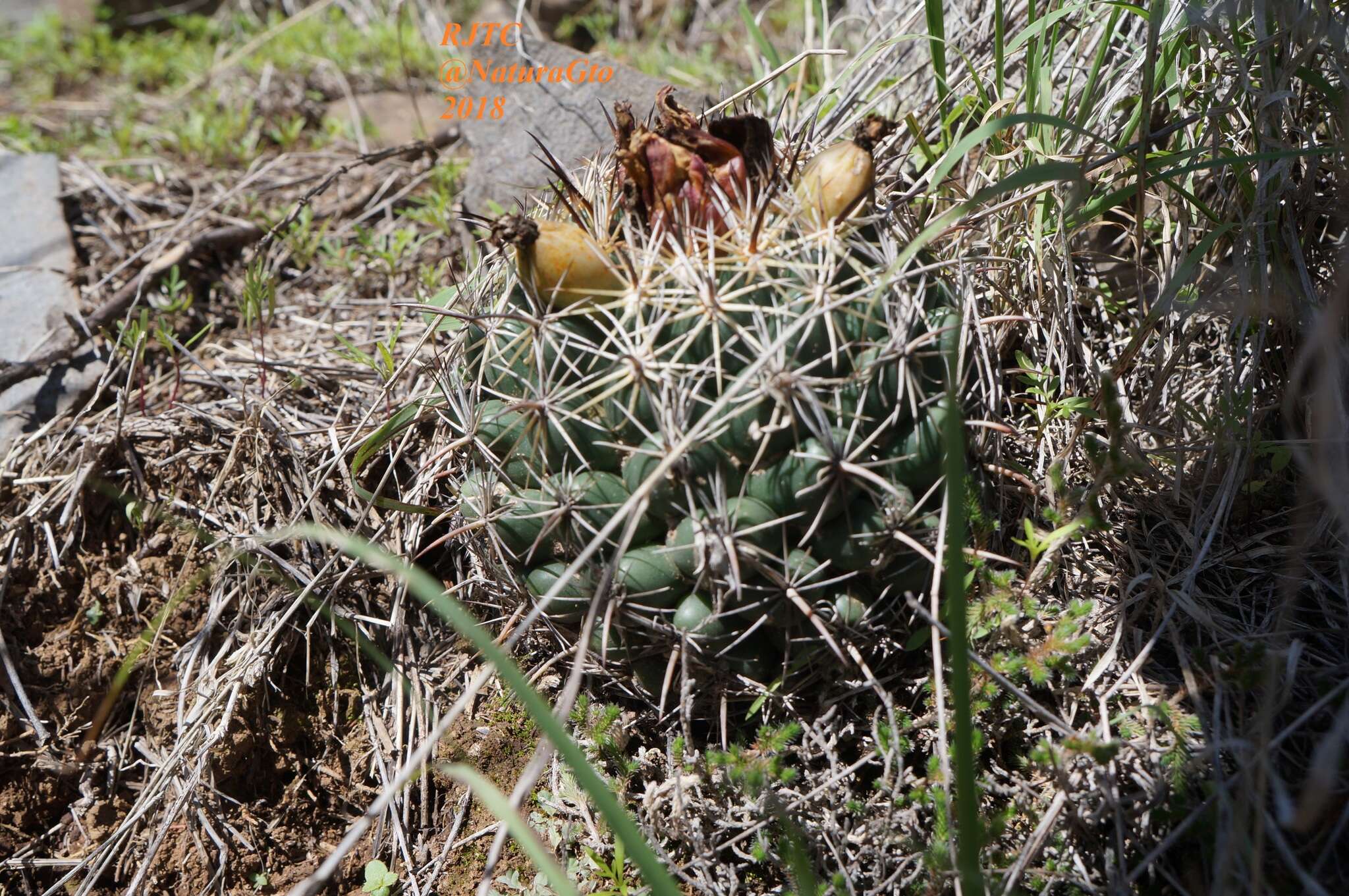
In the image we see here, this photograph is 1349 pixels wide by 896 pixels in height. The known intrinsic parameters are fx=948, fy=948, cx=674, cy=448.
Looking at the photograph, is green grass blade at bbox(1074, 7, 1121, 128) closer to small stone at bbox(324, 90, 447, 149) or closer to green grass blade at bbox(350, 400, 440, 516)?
green grass blade at bbox(350, 400, 440, 516)

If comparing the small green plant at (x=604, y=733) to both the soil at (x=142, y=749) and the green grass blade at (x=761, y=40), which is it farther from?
the green grass blade at (x=761, y=40)

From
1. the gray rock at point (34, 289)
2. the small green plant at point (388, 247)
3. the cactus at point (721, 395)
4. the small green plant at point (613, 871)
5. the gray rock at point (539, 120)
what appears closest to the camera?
the cactus at point (721, 395)

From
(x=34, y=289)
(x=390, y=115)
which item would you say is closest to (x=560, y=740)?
(x=34, y=289)

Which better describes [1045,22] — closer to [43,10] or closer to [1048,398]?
[1048,398]

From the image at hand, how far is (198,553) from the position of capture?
7.37 ft

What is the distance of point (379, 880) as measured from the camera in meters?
1.85

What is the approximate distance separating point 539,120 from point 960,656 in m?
2.44

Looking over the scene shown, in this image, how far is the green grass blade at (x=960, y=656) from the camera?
113 cm

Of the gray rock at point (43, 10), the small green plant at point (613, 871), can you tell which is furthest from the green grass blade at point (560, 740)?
the gray rock at point (43, 10)

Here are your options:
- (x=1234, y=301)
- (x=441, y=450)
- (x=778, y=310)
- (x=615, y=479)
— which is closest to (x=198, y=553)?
(x=441, y=450)

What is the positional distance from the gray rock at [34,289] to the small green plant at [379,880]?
148cm

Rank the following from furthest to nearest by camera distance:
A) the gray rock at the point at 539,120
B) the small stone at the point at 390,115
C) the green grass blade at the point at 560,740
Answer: the small stone at the point at 390,115 < the gray rock at the point at 539,120 < the green grass blade at the point at 560,740

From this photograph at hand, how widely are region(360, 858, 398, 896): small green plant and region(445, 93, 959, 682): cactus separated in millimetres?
676

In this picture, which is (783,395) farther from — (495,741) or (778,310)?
(495,741)
